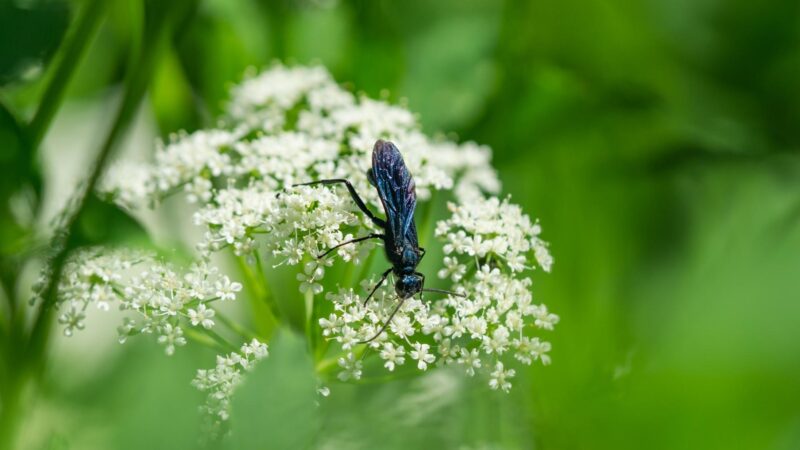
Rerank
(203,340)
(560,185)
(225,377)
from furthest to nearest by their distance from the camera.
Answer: (560,185), (203,340), (225,377)

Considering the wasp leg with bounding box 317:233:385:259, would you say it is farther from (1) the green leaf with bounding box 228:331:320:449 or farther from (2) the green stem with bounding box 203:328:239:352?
(1) the green leaf with bounding box 228:331:320:449

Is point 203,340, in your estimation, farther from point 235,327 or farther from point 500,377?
point 500,377

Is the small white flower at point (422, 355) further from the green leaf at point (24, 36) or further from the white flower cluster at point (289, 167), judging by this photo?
the green leaf at point (24, 36)

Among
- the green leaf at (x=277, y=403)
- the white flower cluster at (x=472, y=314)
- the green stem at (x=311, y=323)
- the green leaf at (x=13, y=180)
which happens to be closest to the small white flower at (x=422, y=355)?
the white flower cluster at (x=472, y=314)

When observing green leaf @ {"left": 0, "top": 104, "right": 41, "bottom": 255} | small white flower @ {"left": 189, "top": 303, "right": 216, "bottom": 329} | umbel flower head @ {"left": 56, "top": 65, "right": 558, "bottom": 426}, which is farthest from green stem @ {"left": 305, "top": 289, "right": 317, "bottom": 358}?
green leaf @ {"left": 0, "top": 104, "right": 41, "bottom": 255}

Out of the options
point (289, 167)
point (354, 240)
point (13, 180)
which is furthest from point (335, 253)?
point (13, 180)

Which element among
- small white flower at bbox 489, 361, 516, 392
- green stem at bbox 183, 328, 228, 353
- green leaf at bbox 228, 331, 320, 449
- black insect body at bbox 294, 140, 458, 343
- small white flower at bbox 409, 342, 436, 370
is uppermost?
black insect body at bbox 294, 140, 458, 343

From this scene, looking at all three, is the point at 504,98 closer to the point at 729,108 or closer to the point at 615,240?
the point at 615,240

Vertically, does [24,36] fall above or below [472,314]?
above
